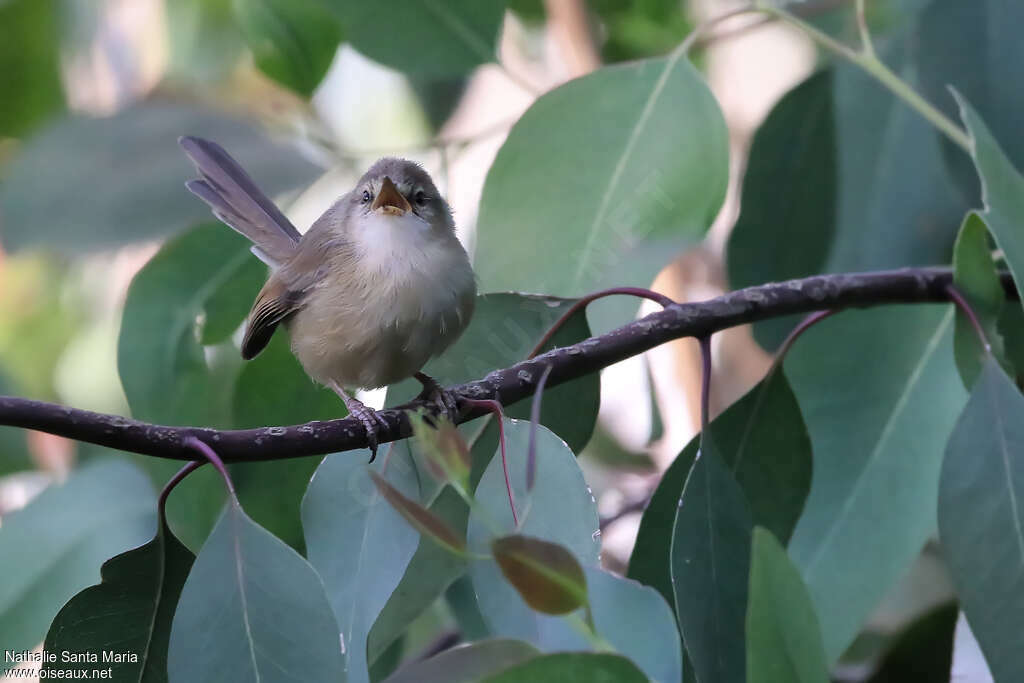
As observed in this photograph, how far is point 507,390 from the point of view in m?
1.44

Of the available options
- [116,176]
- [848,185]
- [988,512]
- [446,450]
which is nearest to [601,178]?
[988,512]

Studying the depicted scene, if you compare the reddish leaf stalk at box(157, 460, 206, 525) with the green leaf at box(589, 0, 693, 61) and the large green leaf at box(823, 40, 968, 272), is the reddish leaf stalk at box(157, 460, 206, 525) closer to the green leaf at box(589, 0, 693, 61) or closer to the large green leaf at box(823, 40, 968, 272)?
the large green leaf at box(823, 40, 968, 272)

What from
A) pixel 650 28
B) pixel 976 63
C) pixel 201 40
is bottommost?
pixel 976 63

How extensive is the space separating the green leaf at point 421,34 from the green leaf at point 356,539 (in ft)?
3.30

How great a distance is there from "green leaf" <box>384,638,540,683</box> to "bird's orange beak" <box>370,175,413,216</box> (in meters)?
1.16

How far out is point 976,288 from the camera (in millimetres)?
1664

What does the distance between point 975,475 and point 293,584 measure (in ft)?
3.17

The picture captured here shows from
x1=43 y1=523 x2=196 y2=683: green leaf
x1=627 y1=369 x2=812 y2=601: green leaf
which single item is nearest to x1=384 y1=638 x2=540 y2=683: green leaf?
x1=43 y1=523 x2=196 y2=683: green leaf

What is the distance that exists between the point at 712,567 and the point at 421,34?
53.8 inches

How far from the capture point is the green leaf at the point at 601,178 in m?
1.92

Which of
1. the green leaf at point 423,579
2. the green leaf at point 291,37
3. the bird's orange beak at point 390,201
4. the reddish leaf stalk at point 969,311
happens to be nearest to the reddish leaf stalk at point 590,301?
the green leaf at point 423,579

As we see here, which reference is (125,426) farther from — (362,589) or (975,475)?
(975,475)

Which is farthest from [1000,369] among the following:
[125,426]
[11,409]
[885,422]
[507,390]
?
[11,409]

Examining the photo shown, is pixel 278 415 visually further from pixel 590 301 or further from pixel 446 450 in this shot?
pixel 446 450
